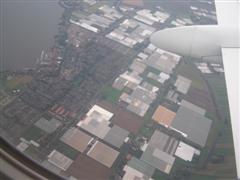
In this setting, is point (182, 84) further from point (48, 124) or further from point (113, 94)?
point (48, 124)

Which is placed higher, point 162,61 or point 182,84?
point 162,61

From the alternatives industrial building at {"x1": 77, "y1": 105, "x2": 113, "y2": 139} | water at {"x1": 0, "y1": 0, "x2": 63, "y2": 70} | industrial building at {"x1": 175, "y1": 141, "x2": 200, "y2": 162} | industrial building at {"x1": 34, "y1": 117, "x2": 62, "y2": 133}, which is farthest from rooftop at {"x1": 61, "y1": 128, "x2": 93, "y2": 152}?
water at {"x1": 0, "y1": 0, "x2": 63, "y2": 70}

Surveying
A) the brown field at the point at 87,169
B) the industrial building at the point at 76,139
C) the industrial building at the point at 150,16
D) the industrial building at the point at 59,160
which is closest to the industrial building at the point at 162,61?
the industrial building at the point at 150,16

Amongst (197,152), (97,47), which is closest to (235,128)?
(197,152)

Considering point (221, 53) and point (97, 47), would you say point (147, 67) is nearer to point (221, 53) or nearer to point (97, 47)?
point (97, 47)

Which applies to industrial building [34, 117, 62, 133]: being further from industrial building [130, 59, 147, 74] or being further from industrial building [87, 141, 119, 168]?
industrial building [130, 59, 147, 74]

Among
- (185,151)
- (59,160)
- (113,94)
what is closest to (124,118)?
(113,94)
